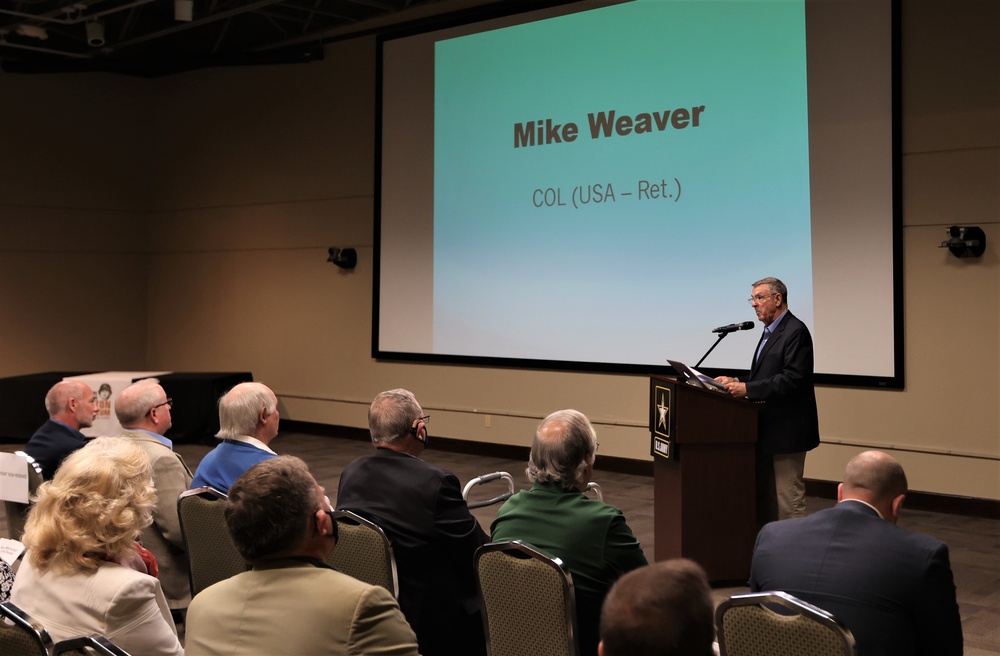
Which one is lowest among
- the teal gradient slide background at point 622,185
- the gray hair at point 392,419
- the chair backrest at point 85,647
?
the chair backrest at point 85,647

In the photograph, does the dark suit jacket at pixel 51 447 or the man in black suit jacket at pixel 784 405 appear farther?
the man in black suit jacket at pixel 784 405

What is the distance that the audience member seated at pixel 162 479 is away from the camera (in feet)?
12.3

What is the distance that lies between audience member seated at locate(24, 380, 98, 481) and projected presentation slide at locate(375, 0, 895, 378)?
458 centimetres

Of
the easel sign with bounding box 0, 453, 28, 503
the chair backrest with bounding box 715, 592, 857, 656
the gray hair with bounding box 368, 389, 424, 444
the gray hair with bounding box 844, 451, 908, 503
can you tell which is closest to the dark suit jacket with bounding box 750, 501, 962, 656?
the gray hair with bounding box 844, 451, 908, 503

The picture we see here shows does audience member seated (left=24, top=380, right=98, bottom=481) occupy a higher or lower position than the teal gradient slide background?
lower

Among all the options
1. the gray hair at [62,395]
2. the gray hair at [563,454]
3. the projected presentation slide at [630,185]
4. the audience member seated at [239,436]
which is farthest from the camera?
the projected presentation slide at [630,185]

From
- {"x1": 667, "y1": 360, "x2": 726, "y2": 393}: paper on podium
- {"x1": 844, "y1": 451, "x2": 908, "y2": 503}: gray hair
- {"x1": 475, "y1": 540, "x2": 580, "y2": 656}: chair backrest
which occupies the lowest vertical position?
{"x1": 475, "y1": 540, "x2": 580, "y2": 656}: chair backrest

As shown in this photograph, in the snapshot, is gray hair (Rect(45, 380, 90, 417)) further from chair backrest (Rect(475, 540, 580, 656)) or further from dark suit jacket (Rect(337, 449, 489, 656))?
chair backrest (Rect(475, 540, 580, 656))

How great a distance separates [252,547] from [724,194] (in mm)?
6071

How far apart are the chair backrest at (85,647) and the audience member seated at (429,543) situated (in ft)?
4.27

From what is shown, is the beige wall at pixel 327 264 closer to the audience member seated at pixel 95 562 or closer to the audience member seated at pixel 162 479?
the audience member seated at pixel 162 479

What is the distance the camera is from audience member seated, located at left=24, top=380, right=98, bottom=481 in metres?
4.03

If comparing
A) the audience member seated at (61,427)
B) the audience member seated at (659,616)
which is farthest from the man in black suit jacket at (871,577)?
the audience member seated at (61,427)

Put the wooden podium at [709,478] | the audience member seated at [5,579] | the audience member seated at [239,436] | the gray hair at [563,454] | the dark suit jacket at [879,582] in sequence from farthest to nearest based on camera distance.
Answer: the wooden podium at [709,478] → the audience member seated at [239,436] → the gray hair at [563,454] → the audience member seated at [5,579] → the dark suit jacket at [879,582]
